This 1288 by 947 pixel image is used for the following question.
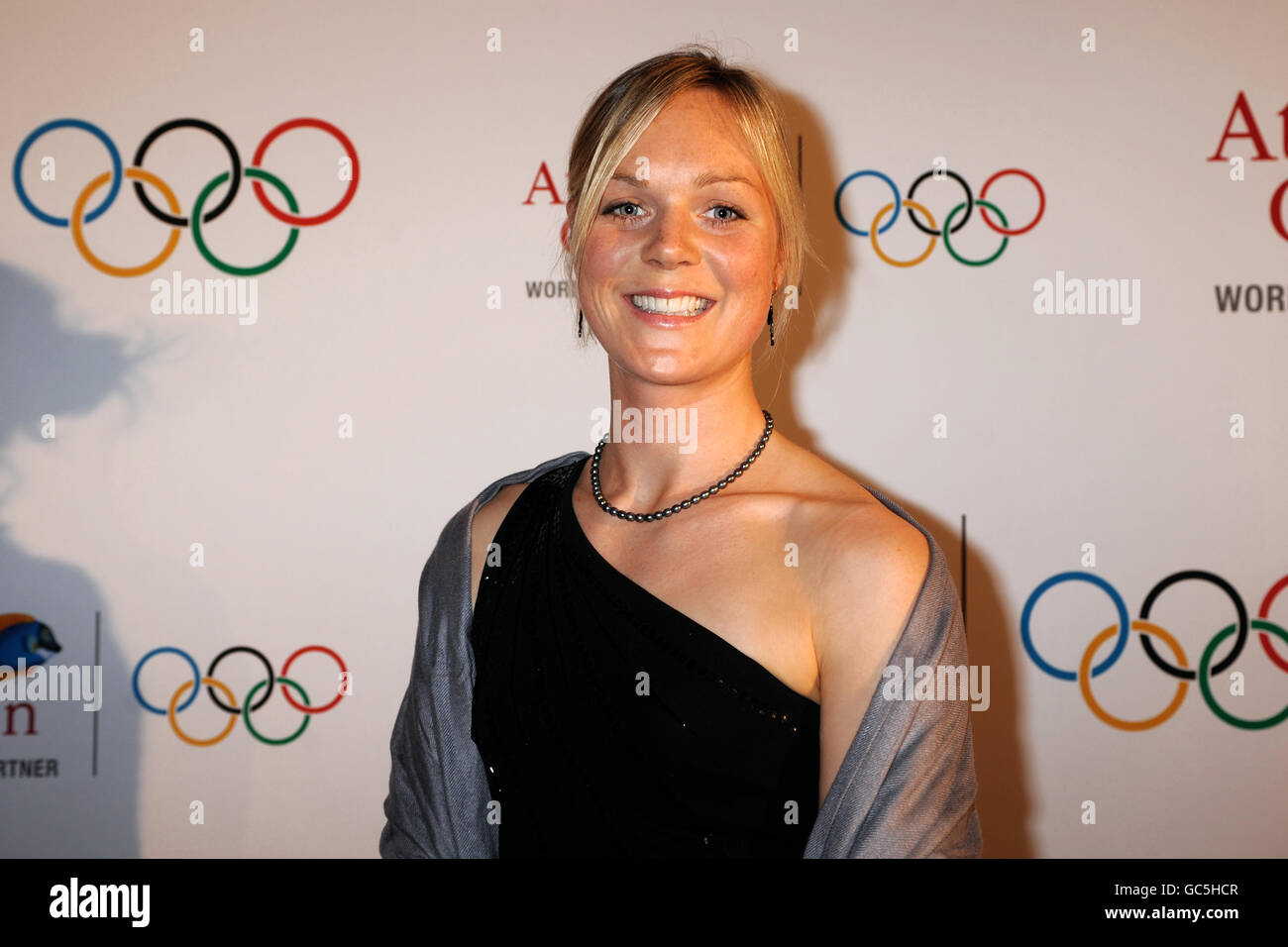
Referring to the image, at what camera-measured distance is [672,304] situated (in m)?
1.31

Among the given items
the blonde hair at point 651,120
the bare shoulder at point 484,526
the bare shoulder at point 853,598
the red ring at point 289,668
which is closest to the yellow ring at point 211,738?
the red ring at point 289,668

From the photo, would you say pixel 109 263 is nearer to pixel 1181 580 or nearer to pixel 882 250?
pixel 882 250

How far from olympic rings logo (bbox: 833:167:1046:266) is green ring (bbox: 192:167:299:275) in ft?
3.86

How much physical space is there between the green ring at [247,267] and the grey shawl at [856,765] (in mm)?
1162

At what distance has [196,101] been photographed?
2332mm

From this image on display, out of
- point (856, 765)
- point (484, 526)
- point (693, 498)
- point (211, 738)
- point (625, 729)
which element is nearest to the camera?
point (856, 765)

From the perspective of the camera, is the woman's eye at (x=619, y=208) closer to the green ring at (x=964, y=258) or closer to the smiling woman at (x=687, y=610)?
the smiling woman at (x=687, y=610)

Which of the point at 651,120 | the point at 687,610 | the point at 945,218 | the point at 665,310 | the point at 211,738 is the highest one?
the point at 945,218

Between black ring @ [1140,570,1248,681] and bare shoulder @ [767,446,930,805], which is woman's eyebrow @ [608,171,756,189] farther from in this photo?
black ring @ [1140,570,1248,681]

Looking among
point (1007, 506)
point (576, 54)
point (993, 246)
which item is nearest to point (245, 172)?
point (576, 54)

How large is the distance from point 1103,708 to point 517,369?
144 cm

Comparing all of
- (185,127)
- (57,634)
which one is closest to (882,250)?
(185,127)

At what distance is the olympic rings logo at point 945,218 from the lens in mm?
2256

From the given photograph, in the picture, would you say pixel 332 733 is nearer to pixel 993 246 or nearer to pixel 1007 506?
pixel 1007 506
